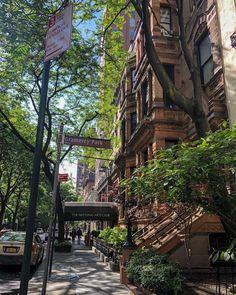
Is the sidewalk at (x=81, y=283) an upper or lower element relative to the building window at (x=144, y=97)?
lower

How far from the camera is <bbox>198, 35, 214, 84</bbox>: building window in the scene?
1492cm

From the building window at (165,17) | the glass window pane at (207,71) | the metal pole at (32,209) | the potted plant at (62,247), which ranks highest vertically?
the building window at (165,17)

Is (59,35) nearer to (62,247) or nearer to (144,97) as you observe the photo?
(144,97)

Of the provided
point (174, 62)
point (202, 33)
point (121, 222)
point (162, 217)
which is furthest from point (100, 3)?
point (121, 222)

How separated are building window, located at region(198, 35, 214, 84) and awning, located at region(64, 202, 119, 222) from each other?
17.0 m

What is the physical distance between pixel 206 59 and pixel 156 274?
34.7 ft

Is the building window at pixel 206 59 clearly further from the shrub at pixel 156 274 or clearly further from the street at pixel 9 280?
the street at pixel 9 280

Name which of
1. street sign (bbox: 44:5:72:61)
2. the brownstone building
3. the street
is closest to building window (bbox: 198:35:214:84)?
the brownstone building

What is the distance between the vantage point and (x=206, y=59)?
15.3 meters

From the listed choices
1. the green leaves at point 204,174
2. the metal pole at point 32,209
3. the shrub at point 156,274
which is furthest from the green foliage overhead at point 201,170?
the shrub at point 156,274

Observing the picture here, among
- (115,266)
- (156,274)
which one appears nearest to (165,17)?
(115,266)

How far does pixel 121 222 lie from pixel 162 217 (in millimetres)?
11954

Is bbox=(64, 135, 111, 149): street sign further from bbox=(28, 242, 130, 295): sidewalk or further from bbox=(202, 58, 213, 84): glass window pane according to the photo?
bbox=(202, 58, 213, 84): glass window pane

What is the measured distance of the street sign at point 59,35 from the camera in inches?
187
